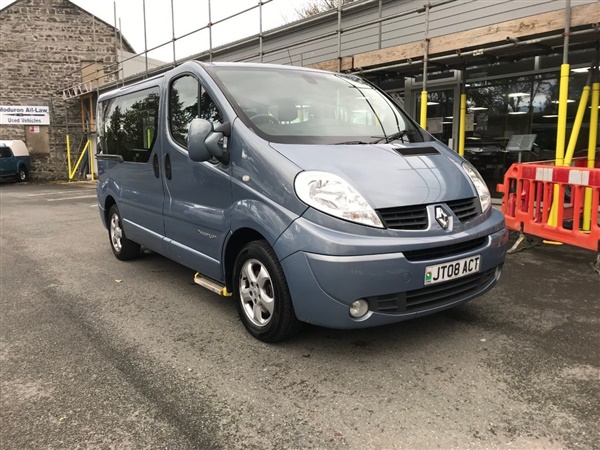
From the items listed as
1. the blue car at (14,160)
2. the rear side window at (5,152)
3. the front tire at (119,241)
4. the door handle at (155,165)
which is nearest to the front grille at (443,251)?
Answer: the door handle at (155,165)

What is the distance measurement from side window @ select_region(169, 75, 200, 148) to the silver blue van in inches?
0.7

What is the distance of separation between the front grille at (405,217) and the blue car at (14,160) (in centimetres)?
2362

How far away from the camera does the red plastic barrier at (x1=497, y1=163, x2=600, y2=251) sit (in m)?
4.97

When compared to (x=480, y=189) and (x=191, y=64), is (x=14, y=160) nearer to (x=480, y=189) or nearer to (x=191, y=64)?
(x=191, y=64)

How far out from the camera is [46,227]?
28.9ft

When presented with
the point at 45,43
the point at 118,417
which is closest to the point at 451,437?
the point at 118,417

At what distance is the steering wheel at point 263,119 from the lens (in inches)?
136

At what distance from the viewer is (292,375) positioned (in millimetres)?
2912

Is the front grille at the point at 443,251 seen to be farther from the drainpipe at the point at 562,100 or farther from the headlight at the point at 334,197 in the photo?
the drainpipe at the point at 562,100

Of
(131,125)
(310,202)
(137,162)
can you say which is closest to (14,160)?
(131,125)

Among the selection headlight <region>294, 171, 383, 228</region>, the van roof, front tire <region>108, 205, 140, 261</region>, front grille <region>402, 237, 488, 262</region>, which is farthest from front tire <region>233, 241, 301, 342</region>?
front tire <region>108, 205, 140, 261</region>

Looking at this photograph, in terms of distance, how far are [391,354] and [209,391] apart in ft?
3.86

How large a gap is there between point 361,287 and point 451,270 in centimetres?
64

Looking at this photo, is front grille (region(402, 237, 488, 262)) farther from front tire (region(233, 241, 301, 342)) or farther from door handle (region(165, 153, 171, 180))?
door handle (region(165, 153, 171, 180))
